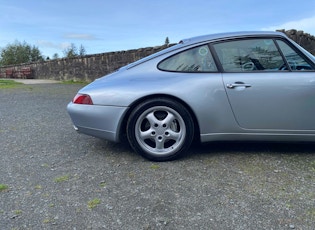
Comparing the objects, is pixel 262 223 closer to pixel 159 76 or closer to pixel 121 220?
pixel 121 220

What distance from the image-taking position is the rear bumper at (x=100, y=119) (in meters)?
2.91

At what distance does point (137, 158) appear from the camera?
3.06 meters

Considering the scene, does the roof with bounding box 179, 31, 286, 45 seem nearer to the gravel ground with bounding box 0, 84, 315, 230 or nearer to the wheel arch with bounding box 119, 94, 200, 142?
the wheel arch with bounding box 119, 94, 200, 142

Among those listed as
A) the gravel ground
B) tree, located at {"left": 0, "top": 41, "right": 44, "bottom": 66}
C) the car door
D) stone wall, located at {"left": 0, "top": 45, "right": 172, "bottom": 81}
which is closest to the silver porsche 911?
the car door

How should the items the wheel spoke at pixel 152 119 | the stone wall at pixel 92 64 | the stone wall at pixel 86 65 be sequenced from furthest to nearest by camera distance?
the stone wall at pixel 86 65
the stone wall at pixel 92 64
the wheel spoke at pixel 152 119

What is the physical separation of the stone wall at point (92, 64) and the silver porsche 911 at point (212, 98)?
541 cm

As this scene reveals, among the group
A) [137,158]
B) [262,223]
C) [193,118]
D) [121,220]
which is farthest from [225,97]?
[121,220]

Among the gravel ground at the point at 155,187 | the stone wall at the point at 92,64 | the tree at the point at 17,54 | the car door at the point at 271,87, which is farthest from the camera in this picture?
the tree at the point at 17,54

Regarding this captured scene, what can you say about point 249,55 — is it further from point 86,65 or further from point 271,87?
point 86,65

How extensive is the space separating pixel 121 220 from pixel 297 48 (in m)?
2.31

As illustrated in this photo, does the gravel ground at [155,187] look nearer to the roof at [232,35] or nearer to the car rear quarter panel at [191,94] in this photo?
the car rear quarter panel at [191,94]

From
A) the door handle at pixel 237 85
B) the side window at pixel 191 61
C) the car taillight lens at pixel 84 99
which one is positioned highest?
the side window at pixel 191 61

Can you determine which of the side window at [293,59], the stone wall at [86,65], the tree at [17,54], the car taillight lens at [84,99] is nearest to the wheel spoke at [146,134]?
the car taillight lens at [84,99]

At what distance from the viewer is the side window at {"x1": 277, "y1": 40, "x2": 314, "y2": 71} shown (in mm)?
2883
